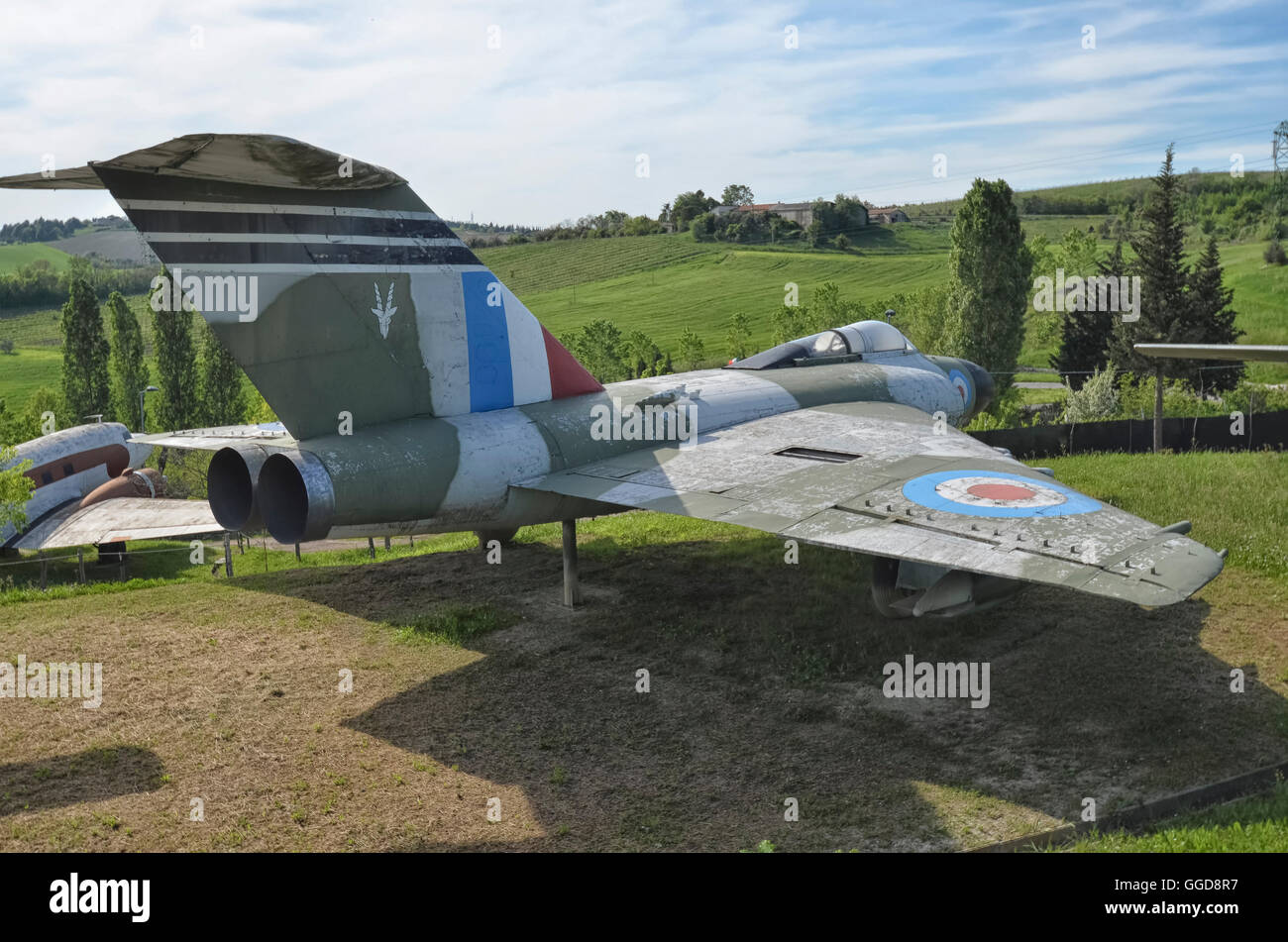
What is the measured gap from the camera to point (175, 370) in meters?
55.2

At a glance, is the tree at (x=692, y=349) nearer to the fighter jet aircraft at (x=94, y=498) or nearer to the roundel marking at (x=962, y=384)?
the fighter jet aircraft at (x=94, y=498)

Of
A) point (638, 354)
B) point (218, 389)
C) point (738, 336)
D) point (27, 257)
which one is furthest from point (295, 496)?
point (27, 257)

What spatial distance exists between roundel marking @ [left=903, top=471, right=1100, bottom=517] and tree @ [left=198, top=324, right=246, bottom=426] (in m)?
52.3

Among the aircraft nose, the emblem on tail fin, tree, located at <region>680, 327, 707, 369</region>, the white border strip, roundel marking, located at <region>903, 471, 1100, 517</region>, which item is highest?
the white border strip

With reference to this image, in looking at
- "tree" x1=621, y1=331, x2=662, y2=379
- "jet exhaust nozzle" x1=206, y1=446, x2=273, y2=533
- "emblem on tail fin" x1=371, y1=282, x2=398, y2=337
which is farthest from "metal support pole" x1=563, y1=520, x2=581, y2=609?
"tree" x1=621, y1=331, x2=662, y2=379

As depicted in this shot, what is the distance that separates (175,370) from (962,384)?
1948 inches

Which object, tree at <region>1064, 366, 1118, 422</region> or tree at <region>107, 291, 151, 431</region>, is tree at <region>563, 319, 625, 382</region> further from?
tree at <region>1064, 366, 1118, 422</region>

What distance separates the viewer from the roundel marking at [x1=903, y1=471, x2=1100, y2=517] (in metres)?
9.78

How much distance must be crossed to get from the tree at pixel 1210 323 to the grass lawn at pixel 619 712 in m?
23.5

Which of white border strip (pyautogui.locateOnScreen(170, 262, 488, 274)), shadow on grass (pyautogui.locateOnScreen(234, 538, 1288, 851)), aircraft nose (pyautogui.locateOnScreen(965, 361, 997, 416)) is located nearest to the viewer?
shadow on grass (pyautogui.locateOnScreen(234, 538, 1288, 851))

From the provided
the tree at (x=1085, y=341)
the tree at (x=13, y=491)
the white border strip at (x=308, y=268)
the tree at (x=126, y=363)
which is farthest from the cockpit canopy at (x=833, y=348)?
the tree at (x=126, y=363)

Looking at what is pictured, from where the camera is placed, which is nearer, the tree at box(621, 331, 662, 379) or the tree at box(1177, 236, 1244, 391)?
the tree at box(1177, 236, 1244, 391)

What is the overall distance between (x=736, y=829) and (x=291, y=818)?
13.4 feet
